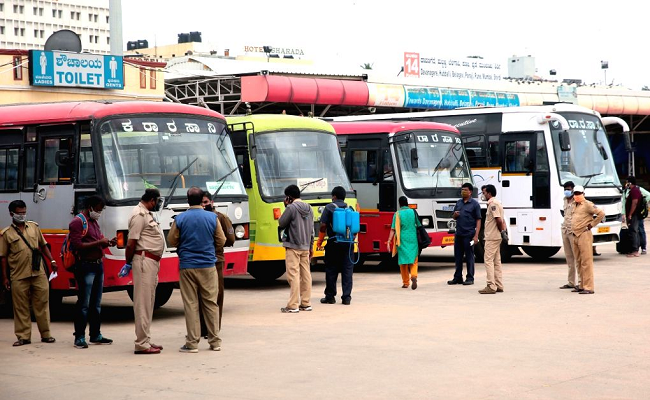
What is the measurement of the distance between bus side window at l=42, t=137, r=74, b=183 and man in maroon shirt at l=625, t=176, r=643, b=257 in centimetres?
1449

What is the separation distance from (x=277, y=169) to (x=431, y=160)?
462cm

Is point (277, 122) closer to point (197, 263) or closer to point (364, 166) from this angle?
point (364, 166)

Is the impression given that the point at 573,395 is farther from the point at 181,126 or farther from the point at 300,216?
the point at 181,126

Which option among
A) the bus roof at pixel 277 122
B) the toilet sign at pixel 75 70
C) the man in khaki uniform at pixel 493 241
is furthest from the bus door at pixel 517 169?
the toilet sign at pixel 75 70

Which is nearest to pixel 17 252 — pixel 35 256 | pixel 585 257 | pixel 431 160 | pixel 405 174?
pixel 35 256

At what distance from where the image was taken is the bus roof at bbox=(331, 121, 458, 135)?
2139 cm

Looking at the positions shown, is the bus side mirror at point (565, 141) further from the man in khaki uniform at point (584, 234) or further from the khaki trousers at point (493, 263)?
the khaki trousers at point (493, 263)

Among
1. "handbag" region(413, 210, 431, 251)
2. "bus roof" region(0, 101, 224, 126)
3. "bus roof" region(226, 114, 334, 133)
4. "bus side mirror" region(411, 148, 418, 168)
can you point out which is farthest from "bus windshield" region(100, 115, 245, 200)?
"bus side mirror" region(411, 148, 418, 168)

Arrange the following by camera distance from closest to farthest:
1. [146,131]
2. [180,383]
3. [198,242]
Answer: [180,383] → [198,242] → [146,131]

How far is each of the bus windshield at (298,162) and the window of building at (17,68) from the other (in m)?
11.3

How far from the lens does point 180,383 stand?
937 centimetres

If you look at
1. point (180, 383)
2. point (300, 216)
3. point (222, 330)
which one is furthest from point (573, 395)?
point (300, 216)

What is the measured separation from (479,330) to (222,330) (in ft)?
10.3

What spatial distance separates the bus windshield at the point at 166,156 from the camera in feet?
44.5
